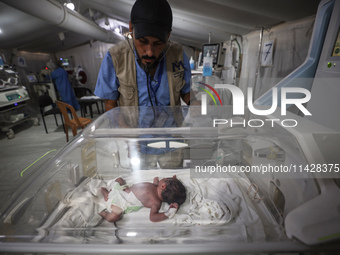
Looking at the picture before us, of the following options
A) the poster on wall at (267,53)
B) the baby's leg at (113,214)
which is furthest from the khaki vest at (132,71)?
the poster on wall at (267,53)

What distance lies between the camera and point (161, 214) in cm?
99

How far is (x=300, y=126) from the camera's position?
785 mm

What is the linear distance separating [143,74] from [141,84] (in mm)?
73

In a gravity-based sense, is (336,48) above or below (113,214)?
above

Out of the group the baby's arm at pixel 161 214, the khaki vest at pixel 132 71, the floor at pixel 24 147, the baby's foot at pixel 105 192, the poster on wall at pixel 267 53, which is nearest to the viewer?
the baby's arm at pixel 161 214

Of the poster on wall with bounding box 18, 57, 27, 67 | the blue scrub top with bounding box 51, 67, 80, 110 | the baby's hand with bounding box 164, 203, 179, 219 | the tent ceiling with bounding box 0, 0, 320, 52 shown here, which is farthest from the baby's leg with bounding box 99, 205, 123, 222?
the poster on wall with bounding box 18, 57, 27, 67

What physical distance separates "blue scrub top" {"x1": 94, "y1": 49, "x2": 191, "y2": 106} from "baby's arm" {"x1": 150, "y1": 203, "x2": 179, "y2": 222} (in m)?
0.72

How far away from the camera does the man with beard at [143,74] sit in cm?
113

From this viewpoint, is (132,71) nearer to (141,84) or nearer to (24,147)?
(141,84)

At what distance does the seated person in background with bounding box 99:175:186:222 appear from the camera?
98 cm

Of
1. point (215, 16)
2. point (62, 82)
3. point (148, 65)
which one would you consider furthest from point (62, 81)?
point (148, 65)

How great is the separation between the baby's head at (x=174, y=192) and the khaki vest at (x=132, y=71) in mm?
585

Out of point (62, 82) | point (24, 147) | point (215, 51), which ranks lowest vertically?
point (24, 147)

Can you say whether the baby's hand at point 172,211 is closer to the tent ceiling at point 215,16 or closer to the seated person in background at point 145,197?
the seated person in background at point 145,197
